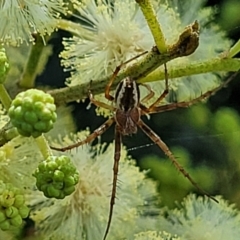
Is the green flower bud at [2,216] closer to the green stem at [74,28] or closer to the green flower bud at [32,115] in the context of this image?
the green flower bud at [32,115]

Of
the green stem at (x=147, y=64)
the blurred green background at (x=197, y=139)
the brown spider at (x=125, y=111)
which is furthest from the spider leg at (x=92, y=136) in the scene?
the blurred green background at (x=197, y=139)

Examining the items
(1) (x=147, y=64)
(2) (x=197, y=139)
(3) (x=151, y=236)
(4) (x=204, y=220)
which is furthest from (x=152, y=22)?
(2) (x=197, y=139)

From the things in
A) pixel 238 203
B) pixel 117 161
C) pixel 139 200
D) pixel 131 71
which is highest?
pixel 131 71

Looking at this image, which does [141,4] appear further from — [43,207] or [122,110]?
[43,207]

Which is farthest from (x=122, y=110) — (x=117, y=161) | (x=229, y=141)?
(x=229, y=141)

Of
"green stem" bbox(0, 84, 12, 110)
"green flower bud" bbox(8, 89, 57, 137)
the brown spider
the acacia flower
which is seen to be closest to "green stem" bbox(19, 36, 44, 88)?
the acacia flower

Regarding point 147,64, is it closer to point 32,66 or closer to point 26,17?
point 26,17

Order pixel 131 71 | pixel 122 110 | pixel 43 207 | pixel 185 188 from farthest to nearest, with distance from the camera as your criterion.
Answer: pixel 185 188 < pixel 43 207 < pixel 122 110 < pixel 131 71
